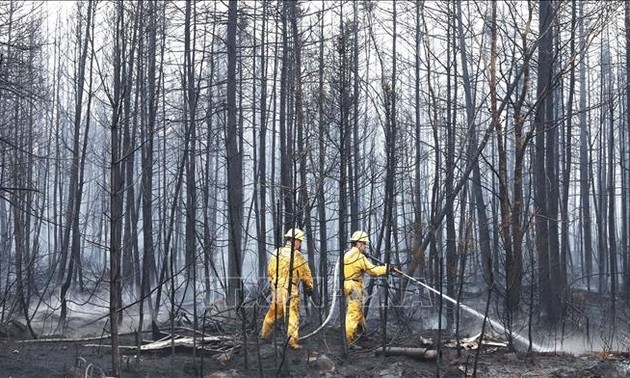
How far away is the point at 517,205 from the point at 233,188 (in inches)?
213

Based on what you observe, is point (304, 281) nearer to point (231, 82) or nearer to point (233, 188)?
point (233, 188)

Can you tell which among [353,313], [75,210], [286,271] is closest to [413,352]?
[353,313]

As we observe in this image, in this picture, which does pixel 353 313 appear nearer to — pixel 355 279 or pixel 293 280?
pixel 355 279

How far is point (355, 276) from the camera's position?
10.7 meters

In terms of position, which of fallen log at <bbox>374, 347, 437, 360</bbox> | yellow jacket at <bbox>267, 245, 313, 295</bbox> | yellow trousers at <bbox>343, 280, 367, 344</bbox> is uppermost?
yellow jacket at <bbox>267, 245, 313, 295</bbox>

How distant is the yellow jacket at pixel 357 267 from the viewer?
10578 mm

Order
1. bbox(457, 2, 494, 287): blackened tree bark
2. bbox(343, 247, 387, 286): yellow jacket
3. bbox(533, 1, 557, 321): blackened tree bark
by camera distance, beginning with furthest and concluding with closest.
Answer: bbox(533, 1, 557, 321): blackened tree bark
bbox(343, 247, 387, 286): yellow jacket
bbox(457, 2, 494, 287): blackened tree bark

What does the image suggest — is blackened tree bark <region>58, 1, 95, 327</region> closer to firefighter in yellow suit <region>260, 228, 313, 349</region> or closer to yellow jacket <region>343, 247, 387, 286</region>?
firefighter in yellow suit <region>260, 228, 313, 349</region>

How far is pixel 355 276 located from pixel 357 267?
15cm

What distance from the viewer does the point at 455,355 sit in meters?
10.1

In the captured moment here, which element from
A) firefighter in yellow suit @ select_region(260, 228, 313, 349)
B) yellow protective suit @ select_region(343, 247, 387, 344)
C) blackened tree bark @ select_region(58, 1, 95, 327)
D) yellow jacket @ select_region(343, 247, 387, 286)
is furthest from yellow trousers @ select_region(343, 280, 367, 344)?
blackened tree bark @ select_region(58, 1, 95, 327)

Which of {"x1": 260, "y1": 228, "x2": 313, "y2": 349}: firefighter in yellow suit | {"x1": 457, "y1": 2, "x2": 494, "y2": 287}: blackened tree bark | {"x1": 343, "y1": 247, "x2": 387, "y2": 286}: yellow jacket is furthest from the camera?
{"x1": 343, "y1": 247, "x2": 387, "y2": 286}: yellow jacket

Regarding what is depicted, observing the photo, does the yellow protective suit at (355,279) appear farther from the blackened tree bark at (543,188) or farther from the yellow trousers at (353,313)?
the blackened tree bark at (543,188)

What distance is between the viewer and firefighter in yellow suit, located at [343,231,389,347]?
10.6 m
